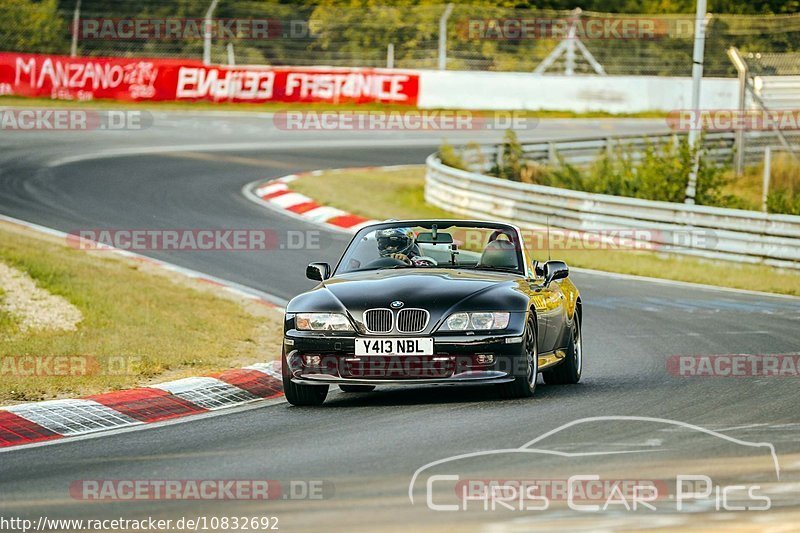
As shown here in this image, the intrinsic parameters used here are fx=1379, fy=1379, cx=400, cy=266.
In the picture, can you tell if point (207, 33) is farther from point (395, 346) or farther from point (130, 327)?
point (395, 346)

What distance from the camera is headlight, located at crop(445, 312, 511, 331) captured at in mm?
9219

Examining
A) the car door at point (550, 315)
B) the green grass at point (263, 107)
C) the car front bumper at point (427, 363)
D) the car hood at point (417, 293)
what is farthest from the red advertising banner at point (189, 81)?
the car front bumper at point (427, 363)

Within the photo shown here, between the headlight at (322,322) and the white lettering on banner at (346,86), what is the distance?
31038 mm

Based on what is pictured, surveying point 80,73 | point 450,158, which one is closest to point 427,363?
point 450,158

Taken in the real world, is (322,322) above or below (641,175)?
above

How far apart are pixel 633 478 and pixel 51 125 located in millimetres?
29714

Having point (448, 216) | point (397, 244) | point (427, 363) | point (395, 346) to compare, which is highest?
point (397, 244)

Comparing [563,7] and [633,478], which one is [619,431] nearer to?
[633,478]

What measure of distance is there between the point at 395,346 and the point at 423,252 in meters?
1.70

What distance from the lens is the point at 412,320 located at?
9.25 m

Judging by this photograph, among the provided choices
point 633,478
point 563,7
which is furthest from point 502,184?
point 563,7

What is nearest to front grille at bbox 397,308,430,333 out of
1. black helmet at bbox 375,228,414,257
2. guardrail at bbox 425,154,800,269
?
black helmet at bbox 375,228,414,257

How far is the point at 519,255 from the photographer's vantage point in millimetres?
10766

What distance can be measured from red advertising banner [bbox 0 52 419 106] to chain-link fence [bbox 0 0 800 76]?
0.54 metres
